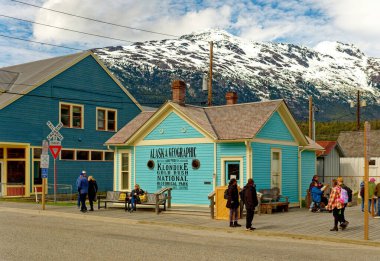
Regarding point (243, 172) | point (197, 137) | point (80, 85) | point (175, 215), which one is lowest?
point (175, 215)

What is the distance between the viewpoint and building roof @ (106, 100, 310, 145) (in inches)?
1006

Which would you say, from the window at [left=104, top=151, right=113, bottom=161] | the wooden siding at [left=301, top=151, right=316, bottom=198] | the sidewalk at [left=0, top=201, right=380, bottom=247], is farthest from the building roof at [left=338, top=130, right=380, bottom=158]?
the sidewalk at [left=0, top=201, right=380, bottom=247]

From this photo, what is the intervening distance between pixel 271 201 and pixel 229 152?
9.73 feet

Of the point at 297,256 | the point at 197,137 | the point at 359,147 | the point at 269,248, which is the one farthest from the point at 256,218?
the point at 359,147

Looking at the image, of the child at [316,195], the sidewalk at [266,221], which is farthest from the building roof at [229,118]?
the child at [316,195]

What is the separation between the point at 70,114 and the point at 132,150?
1250 centimetres

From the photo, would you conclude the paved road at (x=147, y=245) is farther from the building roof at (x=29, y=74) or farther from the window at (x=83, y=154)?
the window at (x=83, y=154)

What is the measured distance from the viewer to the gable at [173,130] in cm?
2705

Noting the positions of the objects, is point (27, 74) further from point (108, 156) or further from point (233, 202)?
point (233, 202)

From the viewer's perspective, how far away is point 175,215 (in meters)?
23.4

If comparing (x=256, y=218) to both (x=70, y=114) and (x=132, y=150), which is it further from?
(x=70, y=114)

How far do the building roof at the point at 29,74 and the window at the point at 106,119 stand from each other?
8.95ft

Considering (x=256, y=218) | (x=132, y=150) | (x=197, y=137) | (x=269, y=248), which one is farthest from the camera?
(x=132, y=150)

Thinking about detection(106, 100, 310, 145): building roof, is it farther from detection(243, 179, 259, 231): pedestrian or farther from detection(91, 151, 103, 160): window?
detection(91, 151, 103, 160): window
